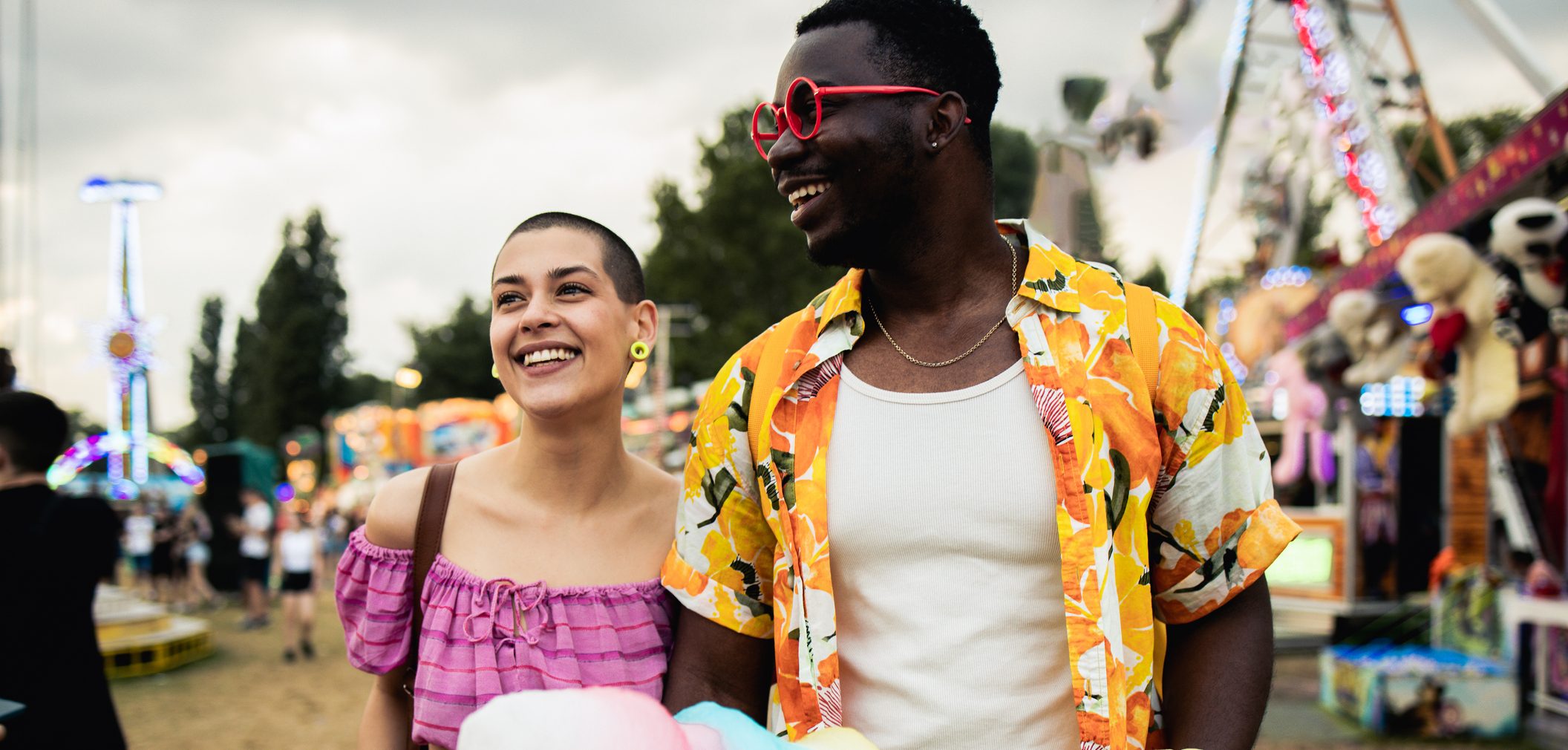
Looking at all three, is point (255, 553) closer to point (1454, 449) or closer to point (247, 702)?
point (247, 702)

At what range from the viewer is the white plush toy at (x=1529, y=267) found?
477 centimetres

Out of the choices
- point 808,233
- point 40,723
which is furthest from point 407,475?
point 40,723

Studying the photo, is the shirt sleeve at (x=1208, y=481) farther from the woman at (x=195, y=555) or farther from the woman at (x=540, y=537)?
the woman at (x=195, y=555)

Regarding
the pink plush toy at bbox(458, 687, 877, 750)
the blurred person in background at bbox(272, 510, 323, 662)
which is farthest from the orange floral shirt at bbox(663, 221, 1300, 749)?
the blurred person in background at bbox(272, 510, 323, 662)

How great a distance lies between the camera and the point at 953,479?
166 centimetres

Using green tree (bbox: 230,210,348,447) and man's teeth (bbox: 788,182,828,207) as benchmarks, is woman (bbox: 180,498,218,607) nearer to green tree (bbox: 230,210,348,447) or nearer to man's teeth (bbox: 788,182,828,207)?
man's teeth (bbox: 788,182,828,207)

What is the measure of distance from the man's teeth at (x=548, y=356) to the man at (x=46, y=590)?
2.18 m

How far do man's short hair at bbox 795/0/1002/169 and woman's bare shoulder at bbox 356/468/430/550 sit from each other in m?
1.27

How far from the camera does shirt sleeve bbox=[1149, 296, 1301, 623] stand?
162 cm

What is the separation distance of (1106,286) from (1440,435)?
35.0 ft

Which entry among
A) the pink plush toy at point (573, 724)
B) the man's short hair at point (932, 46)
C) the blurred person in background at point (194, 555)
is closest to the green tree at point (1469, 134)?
the man's short hair at point (932, 46)

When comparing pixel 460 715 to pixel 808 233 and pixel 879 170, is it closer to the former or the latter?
pixel 808 233

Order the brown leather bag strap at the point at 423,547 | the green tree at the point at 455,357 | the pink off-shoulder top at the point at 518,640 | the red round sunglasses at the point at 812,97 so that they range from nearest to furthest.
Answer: the red round sunglasses at the point at 812,97 → the pink off-shoulder top at the point at 518,640 → the brown leather bag strap at the point at 423,547 → the green tree at the point at 455,357

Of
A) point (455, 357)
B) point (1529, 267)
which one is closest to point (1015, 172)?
point (1529, 267)
